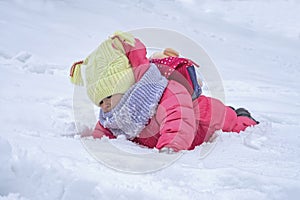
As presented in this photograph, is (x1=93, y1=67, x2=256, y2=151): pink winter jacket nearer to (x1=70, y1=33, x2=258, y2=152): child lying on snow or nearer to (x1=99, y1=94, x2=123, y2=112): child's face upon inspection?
(x1=70, y1=33, x2=258, y2=152): child lying on snow

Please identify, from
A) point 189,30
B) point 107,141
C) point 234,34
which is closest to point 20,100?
point 107,141

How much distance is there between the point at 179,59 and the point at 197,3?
6176 millimetres

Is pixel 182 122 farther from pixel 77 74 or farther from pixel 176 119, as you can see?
pixel 77 74

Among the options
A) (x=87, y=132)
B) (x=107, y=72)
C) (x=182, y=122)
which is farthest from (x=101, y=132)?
(x=182, y=122)

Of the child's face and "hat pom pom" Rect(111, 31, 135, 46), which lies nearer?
the child's face

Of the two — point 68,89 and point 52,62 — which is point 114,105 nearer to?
point 68,89

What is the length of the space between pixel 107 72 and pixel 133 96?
0.44ft

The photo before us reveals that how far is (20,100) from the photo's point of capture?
200cm

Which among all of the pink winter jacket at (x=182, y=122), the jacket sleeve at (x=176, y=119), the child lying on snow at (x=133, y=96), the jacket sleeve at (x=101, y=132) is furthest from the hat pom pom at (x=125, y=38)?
the jacket sleeve at (x=101, y=132)

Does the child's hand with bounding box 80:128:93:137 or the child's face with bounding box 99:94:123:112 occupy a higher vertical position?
the child's face with bounding box 99:94:123:112

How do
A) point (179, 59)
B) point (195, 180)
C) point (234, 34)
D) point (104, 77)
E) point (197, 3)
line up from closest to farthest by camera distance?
point (195, 180)
point (104, 77)
point (179, 59)
point (234, 34)
point (197, 3)

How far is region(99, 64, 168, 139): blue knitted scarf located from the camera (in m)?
1.67

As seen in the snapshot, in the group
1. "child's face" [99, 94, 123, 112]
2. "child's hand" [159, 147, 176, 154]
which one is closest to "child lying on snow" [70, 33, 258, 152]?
"child's face" [99, 94, 123, 112]

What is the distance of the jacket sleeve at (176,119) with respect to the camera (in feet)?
4.95
